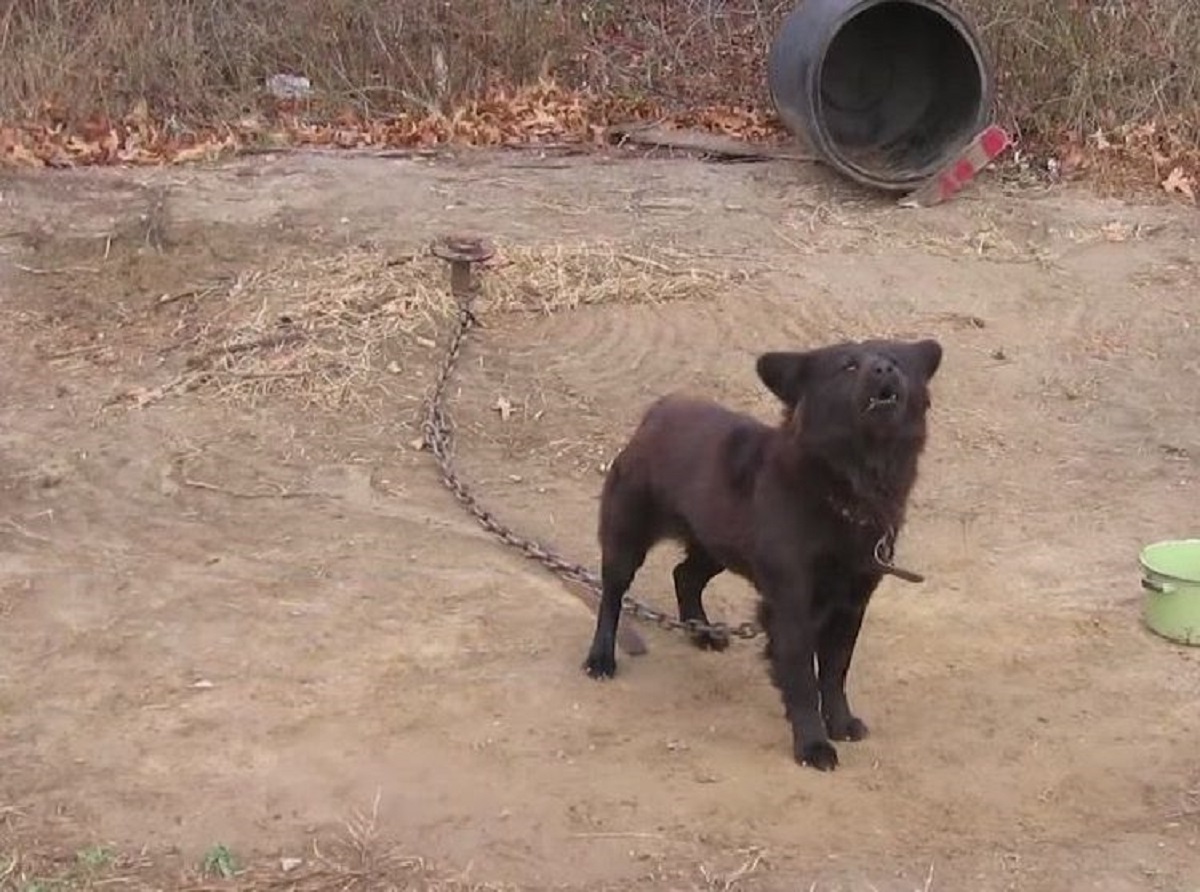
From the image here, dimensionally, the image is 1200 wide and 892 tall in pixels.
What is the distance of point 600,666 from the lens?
5207 mm

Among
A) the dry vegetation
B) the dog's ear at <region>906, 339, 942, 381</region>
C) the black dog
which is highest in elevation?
the dog's ear at <region>906, 339, 942, 381</region>

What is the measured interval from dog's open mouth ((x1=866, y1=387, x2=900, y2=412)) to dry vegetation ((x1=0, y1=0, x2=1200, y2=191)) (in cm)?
640

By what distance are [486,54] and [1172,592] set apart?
7.73 metres

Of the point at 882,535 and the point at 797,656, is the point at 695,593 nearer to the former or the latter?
the point at 797,656

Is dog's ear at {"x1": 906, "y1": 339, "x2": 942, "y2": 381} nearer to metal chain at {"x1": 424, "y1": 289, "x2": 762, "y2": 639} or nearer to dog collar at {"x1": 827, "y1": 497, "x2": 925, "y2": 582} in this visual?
dog collar at {"x1": 827, "y1": 497, "x2": 925, "y2": 582}

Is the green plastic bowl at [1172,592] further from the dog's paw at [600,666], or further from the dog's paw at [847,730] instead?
the dog's paw at [600,666]

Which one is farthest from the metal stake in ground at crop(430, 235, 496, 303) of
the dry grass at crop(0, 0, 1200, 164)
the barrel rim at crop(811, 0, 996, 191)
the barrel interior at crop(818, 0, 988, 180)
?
the dry grass at crop(0, 0, 1200, 164)

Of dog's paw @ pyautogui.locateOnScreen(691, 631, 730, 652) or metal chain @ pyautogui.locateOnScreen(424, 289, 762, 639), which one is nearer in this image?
metal chain @ pyautogui.locateOnScreen(424, 289, 762, 639)

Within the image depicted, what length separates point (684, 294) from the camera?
8.39m

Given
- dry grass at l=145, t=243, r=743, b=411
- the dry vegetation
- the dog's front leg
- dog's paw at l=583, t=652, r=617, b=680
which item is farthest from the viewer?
the dry vegetation

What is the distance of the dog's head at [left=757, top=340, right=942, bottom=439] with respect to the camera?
4.33 metres

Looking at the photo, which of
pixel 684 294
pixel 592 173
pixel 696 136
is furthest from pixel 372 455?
pixel 696 136

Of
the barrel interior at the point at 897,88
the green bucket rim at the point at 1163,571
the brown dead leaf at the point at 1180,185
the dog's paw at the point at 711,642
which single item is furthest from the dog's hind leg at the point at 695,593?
the brown dead leaf at the point at 1180,185

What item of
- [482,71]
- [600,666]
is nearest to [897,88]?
[482,71]
